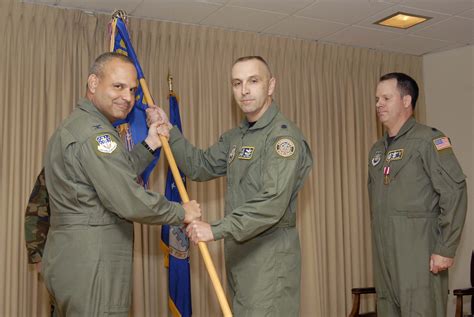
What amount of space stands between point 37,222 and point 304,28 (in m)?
2.73

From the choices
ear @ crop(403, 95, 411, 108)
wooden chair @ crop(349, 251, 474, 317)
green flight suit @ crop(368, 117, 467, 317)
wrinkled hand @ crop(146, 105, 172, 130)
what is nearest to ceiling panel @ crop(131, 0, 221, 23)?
wrinkled hand @ crop(146, 105, 172, 130)

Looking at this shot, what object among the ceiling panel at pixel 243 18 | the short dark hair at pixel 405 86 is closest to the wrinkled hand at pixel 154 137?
the ceiling panel at pixel 243 18

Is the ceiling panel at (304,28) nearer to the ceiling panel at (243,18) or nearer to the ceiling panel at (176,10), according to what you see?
the ceiling panel at (243,18)

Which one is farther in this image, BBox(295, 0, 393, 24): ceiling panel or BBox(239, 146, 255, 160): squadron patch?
BBox(295, 0, 393, 24): ceiling panel

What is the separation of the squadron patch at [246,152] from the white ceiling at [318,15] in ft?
5.05

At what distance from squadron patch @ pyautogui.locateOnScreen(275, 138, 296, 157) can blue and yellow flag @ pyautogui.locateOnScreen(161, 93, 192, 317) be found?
136cm

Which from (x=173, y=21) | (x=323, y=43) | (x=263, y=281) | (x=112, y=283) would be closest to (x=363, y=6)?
(x=323, y=43)

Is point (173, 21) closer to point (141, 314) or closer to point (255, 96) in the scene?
point (255, 96)

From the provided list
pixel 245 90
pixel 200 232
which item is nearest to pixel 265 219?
pixel 200 232

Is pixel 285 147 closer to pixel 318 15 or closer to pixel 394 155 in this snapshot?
pixel 394 155

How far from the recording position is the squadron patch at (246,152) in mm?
2891

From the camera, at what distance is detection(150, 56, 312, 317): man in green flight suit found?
2.68 meters

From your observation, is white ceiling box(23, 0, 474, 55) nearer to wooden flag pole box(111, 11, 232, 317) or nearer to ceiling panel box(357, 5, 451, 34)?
ceiling panel box(357, 5, 451, 34)

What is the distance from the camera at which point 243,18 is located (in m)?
4.39
